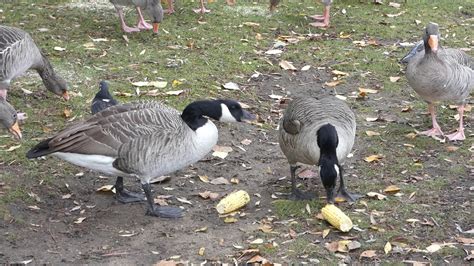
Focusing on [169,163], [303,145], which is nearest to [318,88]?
[303,145]

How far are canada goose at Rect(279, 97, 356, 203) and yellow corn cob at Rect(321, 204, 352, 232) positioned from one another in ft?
0.50

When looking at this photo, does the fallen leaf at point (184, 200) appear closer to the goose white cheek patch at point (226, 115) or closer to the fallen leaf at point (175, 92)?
the goose white cheek patch at point (226, 115)

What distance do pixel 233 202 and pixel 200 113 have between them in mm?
819

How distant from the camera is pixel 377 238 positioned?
6.11 meters

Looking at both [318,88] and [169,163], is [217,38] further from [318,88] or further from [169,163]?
[169,163]

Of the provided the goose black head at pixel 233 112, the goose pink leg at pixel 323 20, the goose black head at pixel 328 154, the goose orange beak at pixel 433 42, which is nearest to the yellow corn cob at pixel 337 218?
the goose black head at pixel 328 154

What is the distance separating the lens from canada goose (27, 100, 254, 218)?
6.14 meters

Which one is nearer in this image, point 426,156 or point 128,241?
point 128,241

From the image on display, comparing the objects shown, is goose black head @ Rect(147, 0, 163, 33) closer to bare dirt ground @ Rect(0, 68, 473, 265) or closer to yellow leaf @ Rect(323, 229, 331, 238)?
bare dirt ground @ Rect(0, 68, 473, 265)

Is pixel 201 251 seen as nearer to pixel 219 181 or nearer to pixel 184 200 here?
pixel 184 200

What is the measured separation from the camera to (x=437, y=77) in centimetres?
812

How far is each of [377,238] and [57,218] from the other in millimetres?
2629

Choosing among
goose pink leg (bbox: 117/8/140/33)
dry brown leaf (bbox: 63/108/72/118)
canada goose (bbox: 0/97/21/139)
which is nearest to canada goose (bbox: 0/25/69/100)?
dry brown leaf (bbox: 63/108/72/118)

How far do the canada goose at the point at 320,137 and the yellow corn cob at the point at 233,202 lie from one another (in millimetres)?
464
